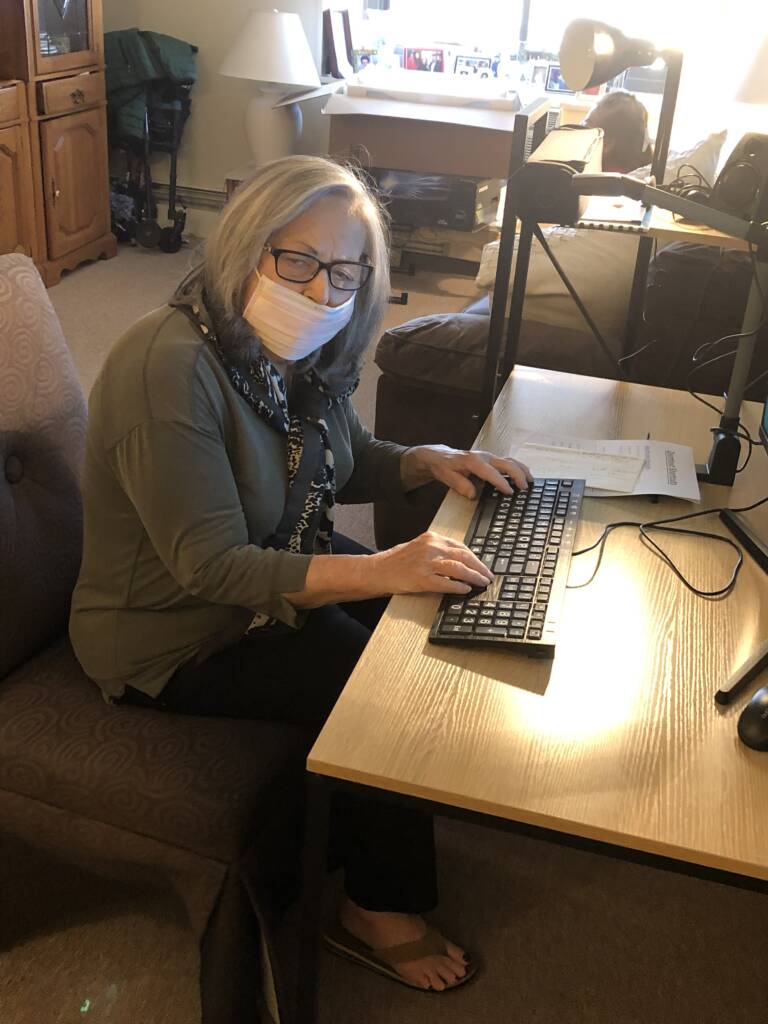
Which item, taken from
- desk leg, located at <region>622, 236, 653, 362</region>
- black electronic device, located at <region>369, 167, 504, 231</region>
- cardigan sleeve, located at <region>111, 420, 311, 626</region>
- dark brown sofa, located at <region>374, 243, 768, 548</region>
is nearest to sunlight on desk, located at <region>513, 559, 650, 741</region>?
cardigan sleeve, located at <region>111, 420, 311, 626</region>

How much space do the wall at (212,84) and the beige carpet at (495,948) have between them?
3.94 metres

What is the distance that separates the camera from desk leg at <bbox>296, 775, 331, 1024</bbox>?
34.9 inches

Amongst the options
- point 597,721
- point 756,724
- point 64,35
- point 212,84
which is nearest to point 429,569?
point 597,721

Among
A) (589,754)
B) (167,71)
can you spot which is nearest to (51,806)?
(589,754)

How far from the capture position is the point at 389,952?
4.42 feet

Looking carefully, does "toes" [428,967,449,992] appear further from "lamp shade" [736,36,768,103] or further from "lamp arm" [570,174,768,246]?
"lamp shade" [736,36,768,103]

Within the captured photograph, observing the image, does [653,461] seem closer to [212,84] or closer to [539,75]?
[539,75]

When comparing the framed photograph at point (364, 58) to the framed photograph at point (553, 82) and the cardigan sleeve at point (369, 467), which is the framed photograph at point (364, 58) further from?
the cardigan sleeve at point (369, 467)

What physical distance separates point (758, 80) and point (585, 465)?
2337 mm

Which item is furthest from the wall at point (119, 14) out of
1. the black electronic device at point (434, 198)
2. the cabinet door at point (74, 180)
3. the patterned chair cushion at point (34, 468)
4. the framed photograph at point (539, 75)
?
the patterned chair cushion at point (34, 468)

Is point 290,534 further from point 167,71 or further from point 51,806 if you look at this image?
point 167,71

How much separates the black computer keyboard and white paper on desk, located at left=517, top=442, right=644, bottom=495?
2.0 inches

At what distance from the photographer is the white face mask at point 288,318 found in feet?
3.96

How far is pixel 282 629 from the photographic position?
51.3 inches
